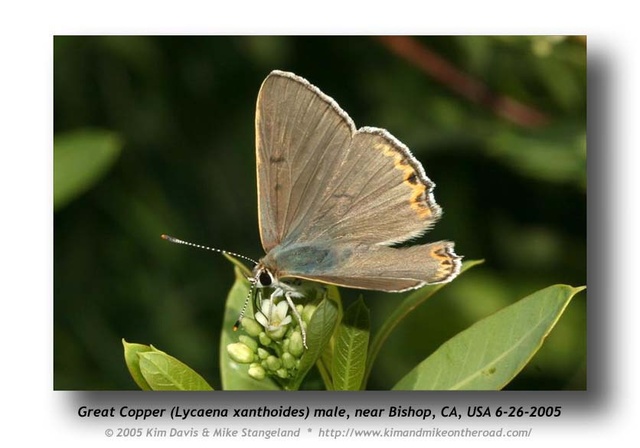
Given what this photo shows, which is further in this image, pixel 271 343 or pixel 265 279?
pixel 265 279

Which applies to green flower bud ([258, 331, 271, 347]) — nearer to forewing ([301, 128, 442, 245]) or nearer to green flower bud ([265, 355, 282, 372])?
green flower bud ([265, 355, 282, 372])

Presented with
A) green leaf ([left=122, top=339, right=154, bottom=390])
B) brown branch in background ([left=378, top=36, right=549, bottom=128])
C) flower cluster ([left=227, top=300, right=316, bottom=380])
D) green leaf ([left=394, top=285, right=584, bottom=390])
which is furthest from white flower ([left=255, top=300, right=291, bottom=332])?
brown branch in background ([left=378, top=36, right=549, bottom=128])

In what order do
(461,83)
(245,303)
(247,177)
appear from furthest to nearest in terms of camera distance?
1. (247,177)
2. (461,83)
3. (245,303)

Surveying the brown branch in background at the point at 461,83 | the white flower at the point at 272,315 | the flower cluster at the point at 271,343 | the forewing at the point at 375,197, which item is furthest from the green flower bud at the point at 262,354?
the brown branch in background at the point at 461,83

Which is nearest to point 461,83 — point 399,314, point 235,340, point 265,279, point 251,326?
point 399,314

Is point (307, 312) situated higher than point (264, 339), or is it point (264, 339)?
point (307, 312)

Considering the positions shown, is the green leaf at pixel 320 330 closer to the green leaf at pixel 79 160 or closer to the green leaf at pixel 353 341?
the green leaf at pixel 353 341

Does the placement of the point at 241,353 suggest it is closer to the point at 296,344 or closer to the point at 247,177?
the point at 296,344
